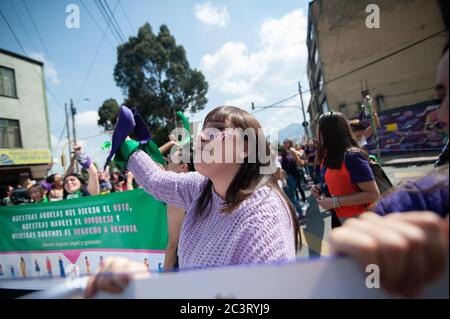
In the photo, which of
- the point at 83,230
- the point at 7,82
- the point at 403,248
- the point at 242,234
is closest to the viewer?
the point at 403,248

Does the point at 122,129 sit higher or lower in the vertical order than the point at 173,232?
higher

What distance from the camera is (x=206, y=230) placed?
2.96ft

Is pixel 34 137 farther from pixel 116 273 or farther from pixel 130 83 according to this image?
pixel 116 273

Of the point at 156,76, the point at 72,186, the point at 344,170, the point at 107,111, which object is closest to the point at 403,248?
the point at 344,170

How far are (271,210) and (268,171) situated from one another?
26cm

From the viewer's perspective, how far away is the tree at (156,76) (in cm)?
1678

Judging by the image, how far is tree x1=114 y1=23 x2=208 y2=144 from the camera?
1678 centimetres

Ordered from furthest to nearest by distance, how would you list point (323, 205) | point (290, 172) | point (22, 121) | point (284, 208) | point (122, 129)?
point (22, 121) < point (290, 172) < point (323, 205) < point (122, 129) < point (284, 208)

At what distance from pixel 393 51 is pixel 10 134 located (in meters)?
18.7

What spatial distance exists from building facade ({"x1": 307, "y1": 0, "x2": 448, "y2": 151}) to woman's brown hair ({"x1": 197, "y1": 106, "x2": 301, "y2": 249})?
51 cm

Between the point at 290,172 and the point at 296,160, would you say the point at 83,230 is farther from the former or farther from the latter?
the point at 296,160

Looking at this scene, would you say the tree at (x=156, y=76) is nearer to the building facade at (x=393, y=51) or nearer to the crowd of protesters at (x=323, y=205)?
the building facade at (x=393, y=51)

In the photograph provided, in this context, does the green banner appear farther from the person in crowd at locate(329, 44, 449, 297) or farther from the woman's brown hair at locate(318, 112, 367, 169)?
the person in crowd at locate(329, 44, 449, 297)

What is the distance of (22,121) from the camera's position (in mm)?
15375
